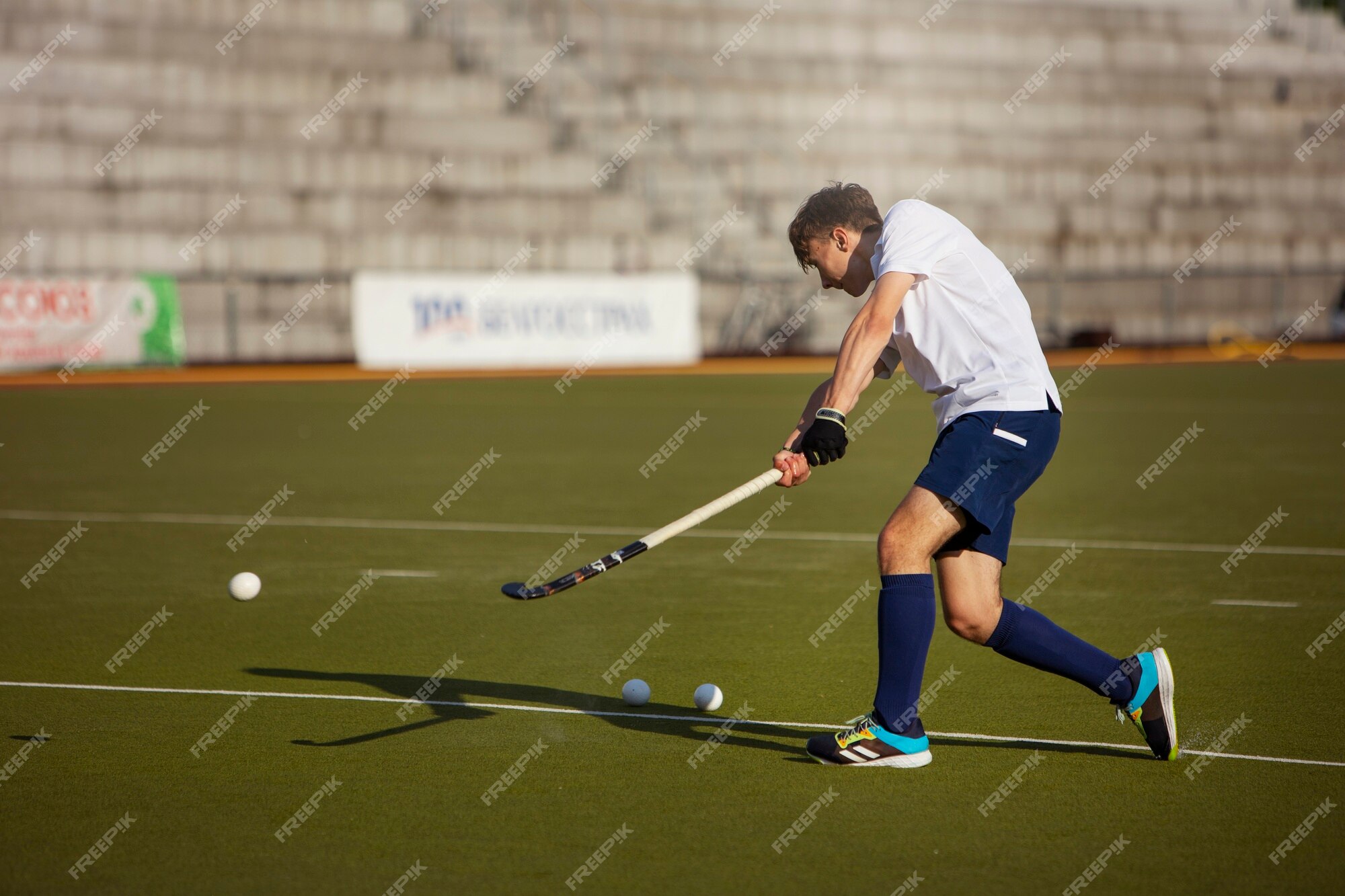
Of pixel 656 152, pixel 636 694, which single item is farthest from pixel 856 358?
pixel 656 152

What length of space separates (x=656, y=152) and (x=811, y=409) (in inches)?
1106

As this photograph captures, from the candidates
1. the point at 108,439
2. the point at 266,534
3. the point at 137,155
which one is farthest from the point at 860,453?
the point at 137,155

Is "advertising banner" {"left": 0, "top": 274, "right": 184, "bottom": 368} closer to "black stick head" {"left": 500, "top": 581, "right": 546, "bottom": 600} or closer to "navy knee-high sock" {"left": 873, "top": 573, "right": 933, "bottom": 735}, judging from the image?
"black stick head" {"left": 500, "top": 581, "right": 546, "bottom": 600}

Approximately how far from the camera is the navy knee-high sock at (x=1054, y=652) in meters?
5.31

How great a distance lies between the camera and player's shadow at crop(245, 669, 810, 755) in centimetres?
570

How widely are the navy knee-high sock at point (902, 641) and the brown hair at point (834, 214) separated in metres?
1.10

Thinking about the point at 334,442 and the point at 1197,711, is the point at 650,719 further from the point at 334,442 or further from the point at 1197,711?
the point at 334,442

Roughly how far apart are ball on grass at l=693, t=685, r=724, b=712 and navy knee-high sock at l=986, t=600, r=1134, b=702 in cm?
111

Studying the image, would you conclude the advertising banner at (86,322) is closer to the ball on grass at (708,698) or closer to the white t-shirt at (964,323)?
the ball on grass at (708,698)

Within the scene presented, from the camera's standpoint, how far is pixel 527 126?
31.7 m

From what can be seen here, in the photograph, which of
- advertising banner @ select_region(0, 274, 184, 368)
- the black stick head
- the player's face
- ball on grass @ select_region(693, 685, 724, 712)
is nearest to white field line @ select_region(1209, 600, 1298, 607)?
ball on grass @ select_region(693, 685, 724, 712)

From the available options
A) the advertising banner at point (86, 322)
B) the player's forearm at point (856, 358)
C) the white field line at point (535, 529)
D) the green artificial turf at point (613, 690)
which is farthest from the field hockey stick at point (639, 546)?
the advertising banner at point (86, 322)

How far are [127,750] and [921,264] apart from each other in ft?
9.92

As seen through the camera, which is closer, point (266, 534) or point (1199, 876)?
point (1199, 876)
